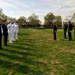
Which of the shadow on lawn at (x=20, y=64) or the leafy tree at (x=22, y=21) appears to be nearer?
the shadow on lawn at (x=20, y=64)

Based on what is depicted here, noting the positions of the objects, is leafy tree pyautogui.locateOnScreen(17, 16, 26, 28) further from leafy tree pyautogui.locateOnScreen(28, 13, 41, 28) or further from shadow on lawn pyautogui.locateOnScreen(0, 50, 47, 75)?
shadow on lawn pyautogui.locateOnScreen(0, 50, 47, 75)

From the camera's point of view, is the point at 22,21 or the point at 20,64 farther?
the point at 22,21

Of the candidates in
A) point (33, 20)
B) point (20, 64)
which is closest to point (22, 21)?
point (33, 20)

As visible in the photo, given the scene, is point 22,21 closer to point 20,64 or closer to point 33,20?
point 33,20

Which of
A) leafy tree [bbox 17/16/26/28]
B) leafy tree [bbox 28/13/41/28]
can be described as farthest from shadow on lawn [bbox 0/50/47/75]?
leafy tree [bbox 28/13/41/28]

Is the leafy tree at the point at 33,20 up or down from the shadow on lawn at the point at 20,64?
up

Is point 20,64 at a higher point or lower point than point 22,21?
lower

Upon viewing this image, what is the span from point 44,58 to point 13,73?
14.0 feet

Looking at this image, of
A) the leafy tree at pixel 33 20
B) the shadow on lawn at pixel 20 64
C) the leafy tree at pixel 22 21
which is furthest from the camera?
the leafy tree at pixel 33 20

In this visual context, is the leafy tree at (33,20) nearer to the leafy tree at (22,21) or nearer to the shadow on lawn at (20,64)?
the leafy tree at (22,21)

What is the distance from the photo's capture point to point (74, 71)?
38.6 ft

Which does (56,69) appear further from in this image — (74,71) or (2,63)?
(2,63)

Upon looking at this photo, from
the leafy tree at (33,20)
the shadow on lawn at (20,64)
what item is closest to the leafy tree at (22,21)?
the leafy tree at (33,20)

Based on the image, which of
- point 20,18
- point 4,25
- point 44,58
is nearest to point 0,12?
point 4,25
